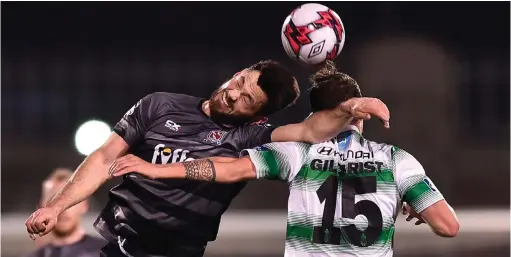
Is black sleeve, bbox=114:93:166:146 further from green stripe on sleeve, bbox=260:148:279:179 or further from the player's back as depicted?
the player's back

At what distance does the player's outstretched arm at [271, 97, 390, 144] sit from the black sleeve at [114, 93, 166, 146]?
0.91 meters

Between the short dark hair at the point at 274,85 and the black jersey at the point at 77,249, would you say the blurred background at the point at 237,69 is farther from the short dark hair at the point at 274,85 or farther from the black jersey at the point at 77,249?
the short dark hair at the point at 274,85

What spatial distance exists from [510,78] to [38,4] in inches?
294

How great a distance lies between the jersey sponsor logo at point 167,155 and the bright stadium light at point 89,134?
8622mm

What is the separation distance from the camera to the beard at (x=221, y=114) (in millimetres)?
4918

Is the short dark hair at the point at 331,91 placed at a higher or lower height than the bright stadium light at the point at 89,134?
higher

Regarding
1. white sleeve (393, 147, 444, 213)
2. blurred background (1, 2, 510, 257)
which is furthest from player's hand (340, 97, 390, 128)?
blurred background (1, 2, 510, 257)

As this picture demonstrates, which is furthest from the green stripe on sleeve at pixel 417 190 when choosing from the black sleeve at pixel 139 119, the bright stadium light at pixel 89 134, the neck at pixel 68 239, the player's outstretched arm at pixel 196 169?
the bright stadium light at pixel 89 134

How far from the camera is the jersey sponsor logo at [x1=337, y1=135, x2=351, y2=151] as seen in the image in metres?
4.11

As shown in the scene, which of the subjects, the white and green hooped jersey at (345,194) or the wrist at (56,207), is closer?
the white and green hooped jersey at (345,194)

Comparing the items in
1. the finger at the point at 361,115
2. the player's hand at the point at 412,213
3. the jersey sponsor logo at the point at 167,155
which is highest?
the finger at the point at 361,115

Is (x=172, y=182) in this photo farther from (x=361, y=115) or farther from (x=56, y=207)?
(x=361, y=115)

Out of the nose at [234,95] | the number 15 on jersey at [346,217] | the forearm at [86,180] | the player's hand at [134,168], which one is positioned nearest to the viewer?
the player's hand at [134,168]

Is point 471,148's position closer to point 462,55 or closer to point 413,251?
point 462,55
